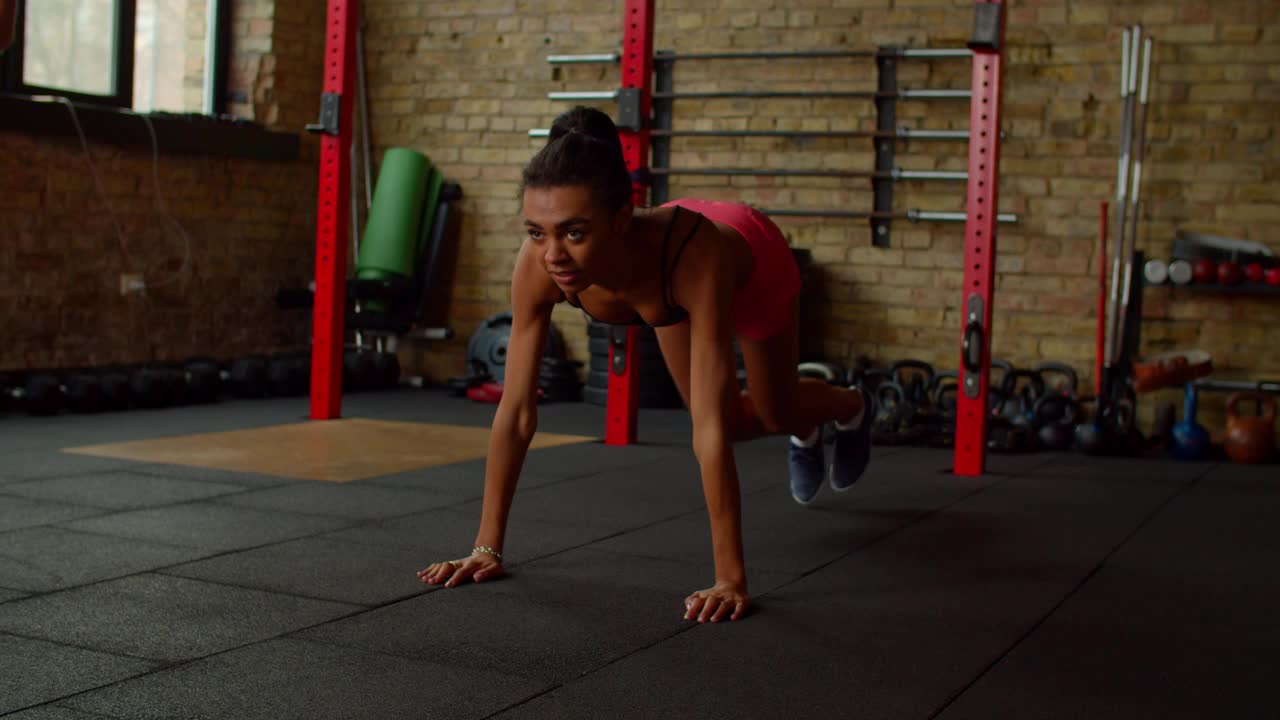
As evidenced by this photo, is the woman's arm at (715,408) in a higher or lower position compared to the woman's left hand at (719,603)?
higher

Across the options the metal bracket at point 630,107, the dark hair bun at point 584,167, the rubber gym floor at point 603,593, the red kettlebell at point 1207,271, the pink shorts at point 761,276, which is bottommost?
the rubber gym floor at point 603,593

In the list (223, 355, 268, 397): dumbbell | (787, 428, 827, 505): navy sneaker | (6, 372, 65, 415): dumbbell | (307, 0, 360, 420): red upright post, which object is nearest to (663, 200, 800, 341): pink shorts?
(787, 428, 827, 505): navy sneaker

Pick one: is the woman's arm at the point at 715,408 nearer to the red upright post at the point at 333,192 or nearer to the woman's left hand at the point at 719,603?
the woman's left hand at the point at 719,603

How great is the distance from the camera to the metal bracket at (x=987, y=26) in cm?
448

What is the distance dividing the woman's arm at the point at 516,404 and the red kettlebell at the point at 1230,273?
4102mm

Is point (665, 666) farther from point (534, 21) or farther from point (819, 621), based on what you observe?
point (534, 21)

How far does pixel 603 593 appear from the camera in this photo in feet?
8.56

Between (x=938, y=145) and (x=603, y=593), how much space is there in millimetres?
4560

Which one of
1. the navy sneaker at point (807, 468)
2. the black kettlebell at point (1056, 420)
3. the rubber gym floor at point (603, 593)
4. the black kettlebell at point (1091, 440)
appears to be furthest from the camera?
the black kettlebell at point (1056, 420)

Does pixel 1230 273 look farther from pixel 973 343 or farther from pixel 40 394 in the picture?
pixel 40 394

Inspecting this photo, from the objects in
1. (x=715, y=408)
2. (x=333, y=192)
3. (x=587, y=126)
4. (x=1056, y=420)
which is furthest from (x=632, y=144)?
(x=715, y=408)

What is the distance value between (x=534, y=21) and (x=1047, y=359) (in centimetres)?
361

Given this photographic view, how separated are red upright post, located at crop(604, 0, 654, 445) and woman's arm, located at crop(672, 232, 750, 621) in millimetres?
2576

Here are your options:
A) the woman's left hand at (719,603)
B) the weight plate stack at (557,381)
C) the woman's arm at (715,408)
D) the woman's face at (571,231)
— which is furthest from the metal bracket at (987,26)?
the weight plate stack at (557,381)
